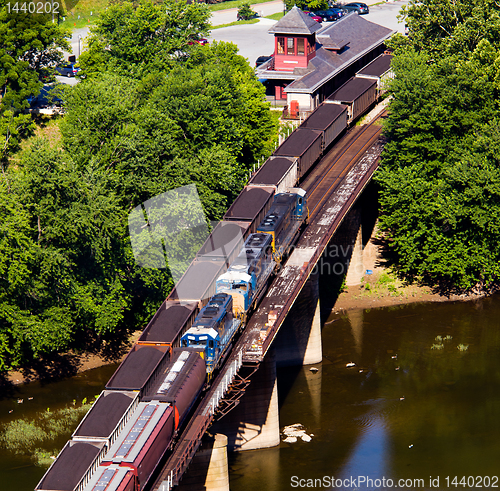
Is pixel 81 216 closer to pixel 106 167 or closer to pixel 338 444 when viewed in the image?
pixel 106 167

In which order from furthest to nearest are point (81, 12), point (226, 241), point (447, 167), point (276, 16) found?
point (276, 16) → point (81, 12) → point (447, 167) → point (226, 241)

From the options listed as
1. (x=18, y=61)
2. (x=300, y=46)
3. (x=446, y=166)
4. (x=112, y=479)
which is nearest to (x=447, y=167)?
(x=446, y=166)

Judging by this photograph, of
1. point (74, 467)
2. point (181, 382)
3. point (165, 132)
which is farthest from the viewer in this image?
point (165, 132)

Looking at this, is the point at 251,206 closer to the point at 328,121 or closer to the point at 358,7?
the point at 328,121

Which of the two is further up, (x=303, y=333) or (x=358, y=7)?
(x=358, y=7)

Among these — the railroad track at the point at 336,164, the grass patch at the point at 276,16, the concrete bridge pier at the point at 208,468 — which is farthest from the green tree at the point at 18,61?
the grass patch at the point at 276,16

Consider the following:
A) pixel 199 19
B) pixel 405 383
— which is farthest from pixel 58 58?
pixel 405 383

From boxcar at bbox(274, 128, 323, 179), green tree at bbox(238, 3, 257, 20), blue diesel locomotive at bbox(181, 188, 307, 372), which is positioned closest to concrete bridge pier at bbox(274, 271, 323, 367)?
blue diesel locomotive at bbox(181, 188, 307, 372)
